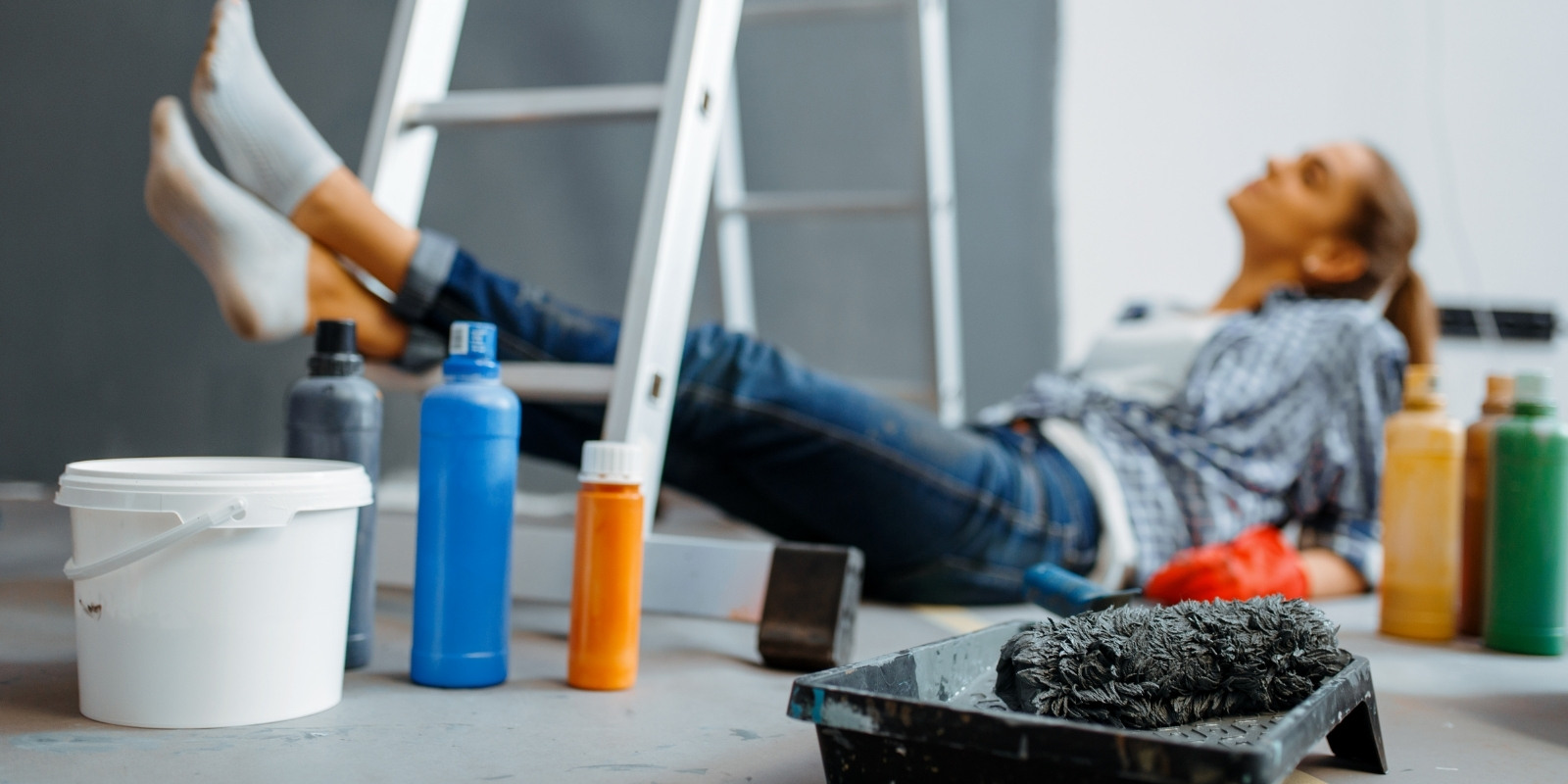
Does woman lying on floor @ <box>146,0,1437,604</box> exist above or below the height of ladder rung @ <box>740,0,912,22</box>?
below

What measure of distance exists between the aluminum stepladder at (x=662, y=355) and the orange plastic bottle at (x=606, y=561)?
0.58ft

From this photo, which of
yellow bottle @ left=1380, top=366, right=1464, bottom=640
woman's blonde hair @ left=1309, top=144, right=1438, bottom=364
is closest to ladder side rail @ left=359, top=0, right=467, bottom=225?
yellow bottle @ left=1380, top=366, right=1464, bottom=640

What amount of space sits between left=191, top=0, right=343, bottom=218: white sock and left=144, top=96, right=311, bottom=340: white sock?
0.03m

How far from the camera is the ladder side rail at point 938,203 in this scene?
1964 mm

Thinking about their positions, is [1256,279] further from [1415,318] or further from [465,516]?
[465,516]

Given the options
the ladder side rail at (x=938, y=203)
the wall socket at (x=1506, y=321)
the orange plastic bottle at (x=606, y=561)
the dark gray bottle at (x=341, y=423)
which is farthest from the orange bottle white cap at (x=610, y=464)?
the wall socket at (x=1506, y=321)

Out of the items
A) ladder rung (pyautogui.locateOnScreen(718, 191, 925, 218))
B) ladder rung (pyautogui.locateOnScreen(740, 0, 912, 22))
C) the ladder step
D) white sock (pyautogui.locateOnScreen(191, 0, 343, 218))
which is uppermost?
ladder rung (pyautogui.locateOnScreen(740, 0, 912, 22))

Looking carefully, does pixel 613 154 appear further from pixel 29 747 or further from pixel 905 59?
pixel 29 747

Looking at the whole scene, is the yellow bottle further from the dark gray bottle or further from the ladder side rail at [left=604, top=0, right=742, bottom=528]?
the dark gray bottle

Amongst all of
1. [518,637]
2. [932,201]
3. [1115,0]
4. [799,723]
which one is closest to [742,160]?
[932,201]

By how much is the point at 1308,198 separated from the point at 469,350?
154 centimetres

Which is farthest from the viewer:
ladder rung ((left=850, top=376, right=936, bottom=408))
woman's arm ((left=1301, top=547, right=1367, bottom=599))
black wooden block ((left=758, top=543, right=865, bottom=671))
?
ladder rung ((left=850, top=376, right=936, bottom=408))

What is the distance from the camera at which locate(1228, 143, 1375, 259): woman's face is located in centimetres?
175

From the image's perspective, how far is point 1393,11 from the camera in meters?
2.15
